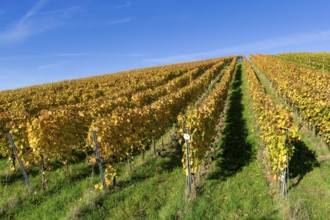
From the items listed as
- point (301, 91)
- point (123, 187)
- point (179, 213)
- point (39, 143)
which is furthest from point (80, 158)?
point (301, 91)

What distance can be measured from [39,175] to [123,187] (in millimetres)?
3786

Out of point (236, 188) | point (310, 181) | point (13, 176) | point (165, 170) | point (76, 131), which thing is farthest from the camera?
point (76, 131)

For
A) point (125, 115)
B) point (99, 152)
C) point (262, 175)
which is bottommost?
point (262, 175)

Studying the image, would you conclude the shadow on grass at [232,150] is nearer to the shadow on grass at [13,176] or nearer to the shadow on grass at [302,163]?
the shadow on grass at [302,163]

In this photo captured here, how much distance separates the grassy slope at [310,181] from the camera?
7.04 meters

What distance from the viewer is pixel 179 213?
730 cm

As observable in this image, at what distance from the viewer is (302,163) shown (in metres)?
10.1

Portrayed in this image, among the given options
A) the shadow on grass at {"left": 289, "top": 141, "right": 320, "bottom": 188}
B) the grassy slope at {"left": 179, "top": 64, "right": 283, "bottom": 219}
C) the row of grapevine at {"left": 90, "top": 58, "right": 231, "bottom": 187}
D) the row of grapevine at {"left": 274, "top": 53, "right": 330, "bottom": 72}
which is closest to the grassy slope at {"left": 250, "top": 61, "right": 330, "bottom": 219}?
the shadow on grass at {"left": 289, "top": 141, "right": 320, "bottom": 188}

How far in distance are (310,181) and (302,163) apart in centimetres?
153

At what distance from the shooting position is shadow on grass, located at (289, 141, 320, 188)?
936 cm

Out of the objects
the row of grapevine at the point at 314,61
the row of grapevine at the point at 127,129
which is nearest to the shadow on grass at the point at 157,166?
the row of grapevine at the point at 127,129

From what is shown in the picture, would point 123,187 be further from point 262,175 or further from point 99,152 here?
point 262,175

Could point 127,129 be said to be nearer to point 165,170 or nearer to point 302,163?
point 165,170

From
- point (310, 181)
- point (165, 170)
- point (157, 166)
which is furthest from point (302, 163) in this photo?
point (157, 166)
